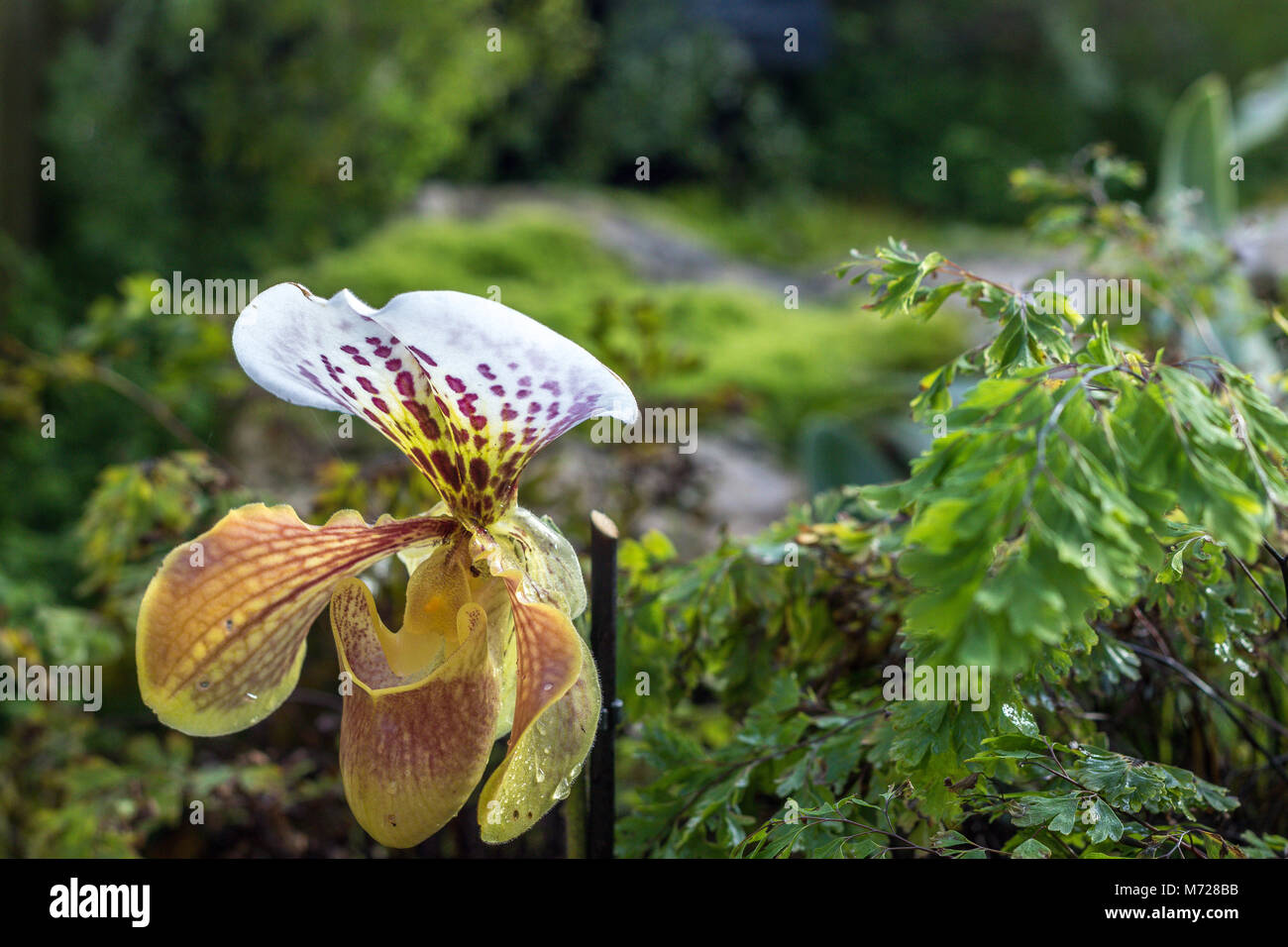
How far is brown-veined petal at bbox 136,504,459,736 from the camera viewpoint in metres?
0.55

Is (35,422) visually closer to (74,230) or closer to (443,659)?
(443,659)

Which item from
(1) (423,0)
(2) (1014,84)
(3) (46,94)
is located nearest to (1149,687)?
(1) (423,0)

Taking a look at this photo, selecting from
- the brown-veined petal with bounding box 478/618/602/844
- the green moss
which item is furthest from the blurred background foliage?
the brown-veined petal with bounding box 478/618/602/844

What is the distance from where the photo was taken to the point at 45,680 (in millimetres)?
1174

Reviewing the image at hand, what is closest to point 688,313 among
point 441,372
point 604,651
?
point 604,651

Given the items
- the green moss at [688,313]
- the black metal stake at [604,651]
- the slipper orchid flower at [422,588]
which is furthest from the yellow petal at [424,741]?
the green moss at [688,313]

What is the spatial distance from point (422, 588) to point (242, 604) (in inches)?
3.8

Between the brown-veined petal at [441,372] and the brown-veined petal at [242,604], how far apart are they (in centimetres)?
6

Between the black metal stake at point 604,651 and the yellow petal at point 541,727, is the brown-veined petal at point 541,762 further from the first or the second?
the black metal stake at point 604,651

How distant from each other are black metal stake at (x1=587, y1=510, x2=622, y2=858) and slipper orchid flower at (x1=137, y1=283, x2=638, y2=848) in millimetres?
86

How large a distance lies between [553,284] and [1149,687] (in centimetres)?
263

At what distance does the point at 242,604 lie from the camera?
56cm

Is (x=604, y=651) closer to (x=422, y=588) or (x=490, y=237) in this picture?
(x=422, y=588)

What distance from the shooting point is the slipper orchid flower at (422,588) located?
52cm
